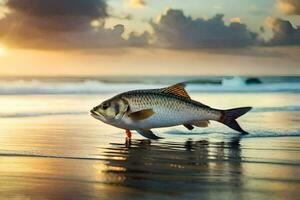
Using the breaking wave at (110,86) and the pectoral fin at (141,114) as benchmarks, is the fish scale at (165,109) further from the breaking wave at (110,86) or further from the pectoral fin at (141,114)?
the breaking wave at (110,86)

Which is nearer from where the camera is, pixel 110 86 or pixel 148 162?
pixel 148 162

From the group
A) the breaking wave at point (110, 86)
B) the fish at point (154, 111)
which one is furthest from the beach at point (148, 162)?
the breaking wave at point (110, 86)

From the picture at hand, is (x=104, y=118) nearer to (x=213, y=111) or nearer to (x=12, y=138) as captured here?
(x=213, y=111)

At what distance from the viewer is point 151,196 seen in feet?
9.56

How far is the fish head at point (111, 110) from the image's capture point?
4527mm

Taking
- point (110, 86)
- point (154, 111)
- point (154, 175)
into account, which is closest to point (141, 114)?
point (154, 111)

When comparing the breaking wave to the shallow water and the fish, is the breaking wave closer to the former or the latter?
the shallow water

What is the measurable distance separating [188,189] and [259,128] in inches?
126

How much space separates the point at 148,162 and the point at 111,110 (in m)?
0.68

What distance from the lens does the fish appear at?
14.9 feet

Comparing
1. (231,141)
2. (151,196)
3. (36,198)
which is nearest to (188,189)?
(151,196)

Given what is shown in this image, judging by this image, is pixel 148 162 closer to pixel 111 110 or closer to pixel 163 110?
pixel 111 110

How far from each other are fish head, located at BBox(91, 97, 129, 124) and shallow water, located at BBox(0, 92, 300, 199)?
0.77 ft

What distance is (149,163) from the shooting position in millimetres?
3938
